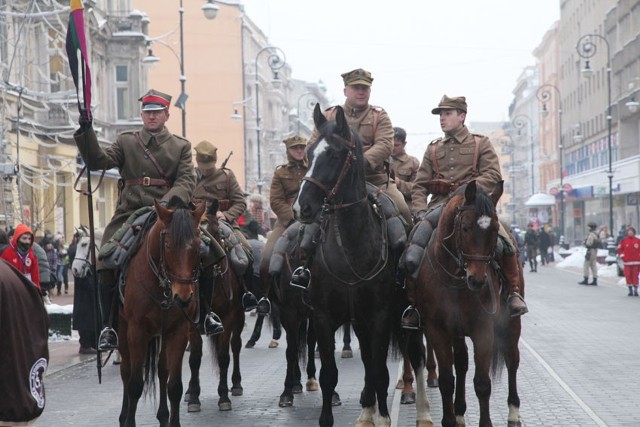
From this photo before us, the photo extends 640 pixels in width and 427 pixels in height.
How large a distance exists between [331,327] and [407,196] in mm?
4477

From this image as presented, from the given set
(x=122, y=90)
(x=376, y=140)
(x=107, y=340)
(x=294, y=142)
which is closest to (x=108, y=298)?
(x=107, y=340)

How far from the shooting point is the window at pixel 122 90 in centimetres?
5283

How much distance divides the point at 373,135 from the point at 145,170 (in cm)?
221

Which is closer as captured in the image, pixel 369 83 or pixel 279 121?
pixel 369 83

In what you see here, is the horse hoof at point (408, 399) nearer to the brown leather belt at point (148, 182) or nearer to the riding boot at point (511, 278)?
the riding boot at point (511, 278)

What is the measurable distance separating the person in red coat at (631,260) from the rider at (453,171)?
24728 mm

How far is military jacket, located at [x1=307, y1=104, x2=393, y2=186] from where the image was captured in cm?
1112

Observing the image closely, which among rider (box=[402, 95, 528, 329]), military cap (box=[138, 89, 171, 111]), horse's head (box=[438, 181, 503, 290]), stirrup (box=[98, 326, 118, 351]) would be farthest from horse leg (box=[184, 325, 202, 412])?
horse's head (box=[438, 181, 503, 290])

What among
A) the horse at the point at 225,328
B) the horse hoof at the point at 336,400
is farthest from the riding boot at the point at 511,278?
the horse at the point at 225,328

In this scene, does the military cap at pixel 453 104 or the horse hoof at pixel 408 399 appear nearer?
the military cap at pixel 453 104

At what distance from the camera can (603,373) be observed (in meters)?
15.1

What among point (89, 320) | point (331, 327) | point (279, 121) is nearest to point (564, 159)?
point (279, 121)

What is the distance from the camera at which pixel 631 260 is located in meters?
35.4

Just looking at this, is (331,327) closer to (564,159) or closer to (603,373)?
(603,373)
